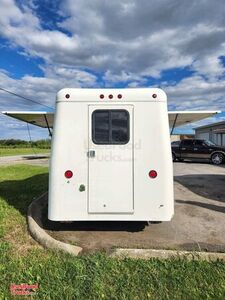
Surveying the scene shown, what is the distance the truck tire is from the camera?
22531mm

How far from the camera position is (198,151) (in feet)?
76.1

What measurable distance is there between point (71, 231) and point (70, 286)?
7.85 ft

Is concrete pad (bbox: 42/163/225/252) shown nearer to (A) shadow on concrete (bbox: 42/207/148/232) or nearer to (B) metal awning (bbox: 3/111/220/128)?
(A) shadow on concrete (bbox: 42/207/148/232)

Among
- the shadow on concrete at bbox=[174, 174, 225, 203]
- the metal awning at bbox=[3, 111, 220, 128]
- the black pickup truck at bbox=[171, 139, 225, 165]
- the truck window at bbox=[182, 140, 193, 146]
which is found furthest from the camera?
the truck window at bbox=[182, 140, 193, 146]

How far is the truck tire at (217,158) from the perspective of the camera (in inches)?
887

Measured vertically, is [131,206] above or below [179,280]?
above

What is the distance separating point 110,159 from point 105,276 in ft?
7.38

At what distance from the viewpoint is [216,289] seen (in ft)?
13.4

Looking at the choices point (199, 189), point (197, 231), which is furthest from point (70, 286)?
point (199, 189)

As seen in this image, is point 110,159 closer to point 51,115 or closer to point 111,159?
point 111,159

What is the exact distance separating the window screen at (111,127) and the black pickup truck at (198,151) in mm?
17574

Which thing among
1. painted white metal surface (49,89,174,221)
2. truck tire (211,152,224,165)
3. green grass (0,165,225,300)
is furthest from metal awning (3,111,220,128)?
truck tire (211,152,224,165)

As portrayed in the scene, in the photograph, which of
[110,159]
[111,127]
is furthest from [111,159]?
[111,127]

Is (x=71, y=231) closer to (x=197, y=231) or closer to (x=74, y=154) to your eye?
(x=74, y=154)
